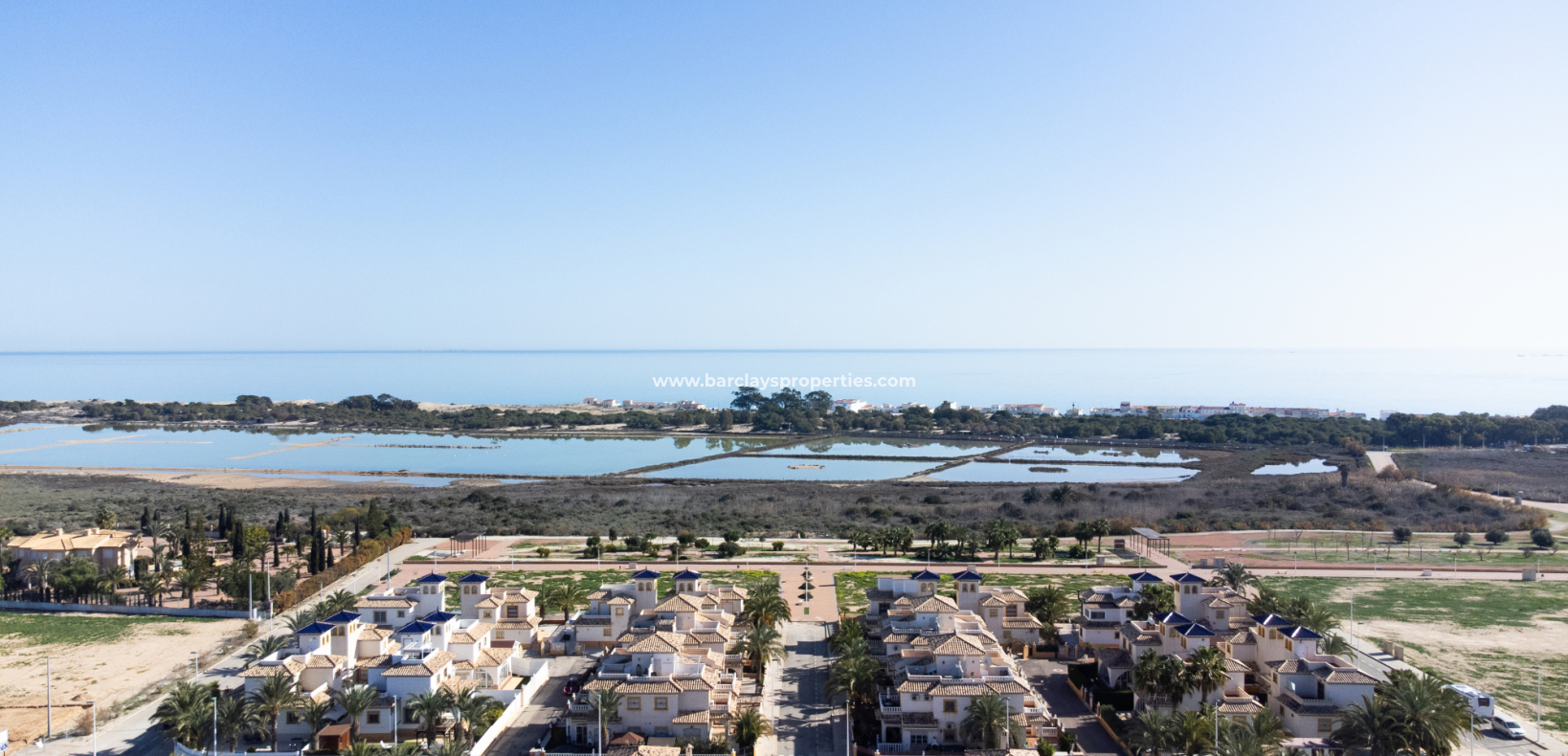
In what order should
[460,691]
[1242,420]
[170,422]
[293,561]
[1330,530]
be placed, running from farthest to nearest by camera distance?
[170,422]
[1242,420]
[1330,530]
[293,561]
[460,691]

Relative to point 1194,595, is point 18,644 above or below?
below

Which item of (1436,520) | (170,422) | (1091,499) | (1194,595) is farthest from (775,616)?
(170,422)

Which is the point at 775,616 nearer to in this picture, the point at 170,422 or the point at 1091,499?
the point at 1091,499

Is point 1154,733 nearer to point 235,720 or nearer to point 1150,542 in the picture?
point 235,720

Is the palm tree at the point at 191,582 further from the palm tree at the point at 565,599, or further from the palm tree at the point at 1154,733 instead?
the palm tree at the point at 1154,733

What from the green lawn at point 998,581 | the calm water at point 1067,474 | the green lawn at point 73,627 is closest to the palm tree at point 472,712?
the green lawn at point 998,581

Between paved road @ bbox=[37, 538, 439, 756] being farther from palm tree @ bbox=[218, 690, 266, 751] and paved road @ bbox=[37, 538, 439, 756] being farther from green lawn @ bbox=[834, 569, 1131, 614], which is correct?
green lawn @ bbox=[834, 569, 1131, 614]

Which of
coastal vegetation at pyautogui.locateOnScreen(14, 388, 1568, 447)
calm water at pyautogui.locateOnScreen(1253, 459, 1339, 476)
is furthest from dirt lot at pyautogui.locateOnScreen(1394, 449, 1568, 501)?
coastal vegetation at pyautogui.locateOnScreen(14, 388, 1568, 447)
